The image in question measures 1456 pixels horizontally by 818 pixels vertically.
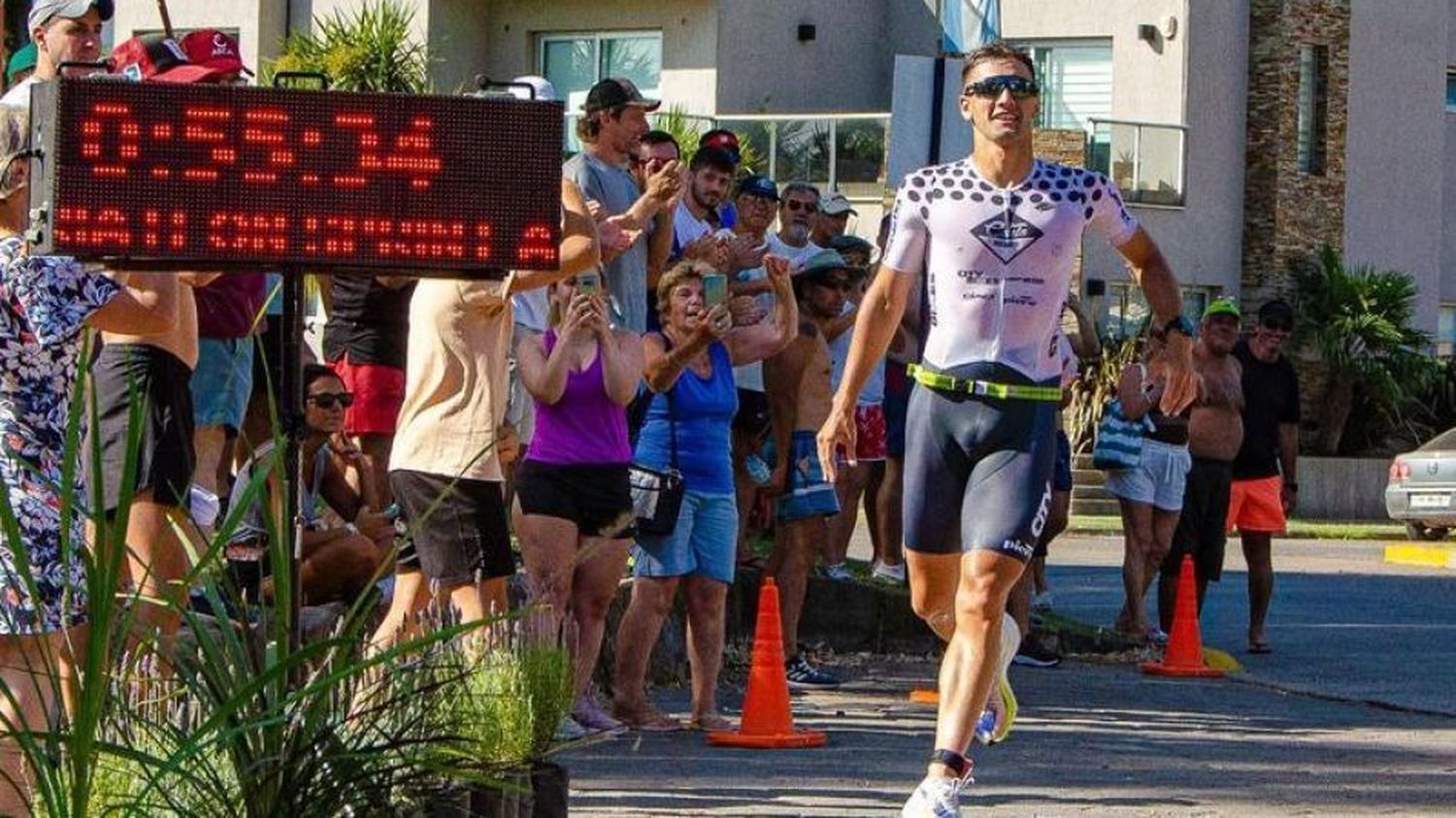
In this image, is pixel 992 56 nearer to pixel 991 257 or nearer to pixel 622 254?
pixel 991 257

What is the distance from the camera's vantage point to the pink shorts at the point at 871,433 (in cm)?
1664

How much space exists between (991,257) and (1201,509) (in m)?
8.01

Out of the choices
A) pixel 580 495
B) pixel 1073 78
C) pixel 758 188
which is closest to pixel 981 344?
pixel 580 495

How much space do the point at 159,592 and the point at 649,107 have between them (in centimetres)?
693

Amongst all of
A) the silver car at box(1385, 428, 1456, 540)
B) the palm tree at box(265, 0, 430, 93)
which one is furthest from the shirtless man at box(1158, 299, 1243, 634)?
the palm tree at box(265, 0, 430, 93)

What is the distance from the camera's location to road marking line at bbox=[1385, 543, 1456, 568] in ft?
95.9

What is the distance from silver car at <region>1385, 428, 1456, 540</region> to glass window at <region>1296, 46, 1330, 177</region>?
10382 mm

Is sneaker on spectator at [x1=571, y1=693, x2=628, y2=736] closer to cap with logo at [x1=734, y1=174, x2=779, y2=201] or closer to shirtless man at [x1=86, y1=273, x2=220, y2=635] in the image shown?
shirtless man at [x1=86, y1=273, x2=220, y2=635]

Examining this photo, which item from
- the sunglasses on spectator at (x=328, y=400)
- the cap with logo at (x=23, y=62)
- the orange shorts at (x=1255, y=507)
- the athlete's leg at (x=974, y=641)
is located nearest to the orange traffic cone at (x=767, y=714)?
the sunglasses on spectator at (x=328, y=400)

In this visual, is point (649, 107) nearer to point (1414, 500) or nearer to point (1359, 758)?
point (1359, 758)

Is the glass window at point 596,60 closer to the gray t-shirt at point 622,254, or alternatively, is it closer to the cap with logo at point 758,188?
the cap with logo at point 758,188

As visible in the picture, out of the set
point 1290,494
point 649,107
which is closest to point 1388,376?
point 1290,494

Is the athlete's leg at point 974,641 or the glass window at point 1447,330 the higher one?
the glass window at point 1447,330

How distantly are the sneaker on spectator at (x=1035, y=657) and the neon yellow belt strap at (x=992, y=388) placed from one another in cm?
630
